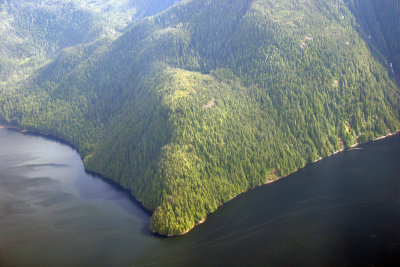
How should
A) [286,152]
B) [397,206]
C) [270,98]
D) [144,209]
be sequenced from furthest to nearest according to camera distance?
1. [270,98]
2. [286,152]
3. [144,209]
4. [397,206]

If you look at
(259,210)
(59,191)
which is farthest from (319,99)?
(59,191)

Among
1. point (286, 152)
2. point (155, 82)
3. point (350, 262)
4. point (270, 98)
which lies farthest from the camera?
point (155, 82)

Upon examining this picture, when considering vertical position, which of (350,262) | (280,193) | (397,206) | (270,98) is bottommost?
(350,262)

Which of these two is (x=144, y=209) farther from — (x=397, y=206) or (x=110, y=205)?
(x=397, y=206)

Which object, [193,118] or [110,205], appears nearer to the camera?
[110,205]

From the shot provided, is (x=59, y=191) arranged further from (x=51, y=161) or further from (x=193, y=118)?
(x=193, y=118)

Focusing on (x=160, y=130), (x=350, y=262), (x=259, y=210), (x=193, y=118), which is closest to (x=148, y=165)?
(x=160, y=130)

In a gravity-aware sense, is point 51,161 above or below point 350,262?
above
